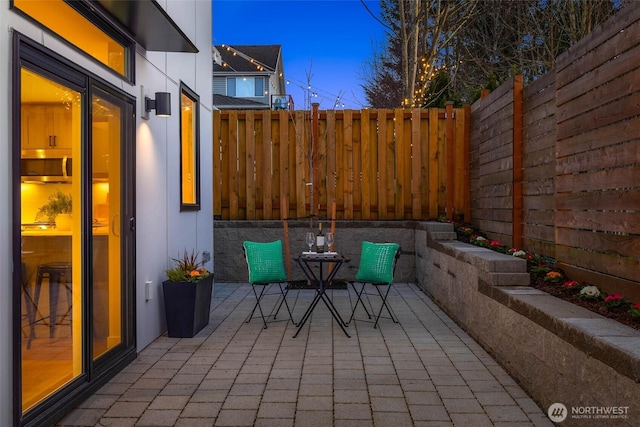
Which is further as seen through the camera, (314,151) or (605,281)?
(314,151)

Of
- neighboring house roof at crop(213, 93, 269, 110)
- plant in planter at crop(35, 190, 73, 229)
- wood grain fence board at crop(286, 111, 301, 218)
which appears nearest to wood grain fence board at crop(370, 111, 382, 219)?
wood grain fence board at crop(286, 111, 301, 218)

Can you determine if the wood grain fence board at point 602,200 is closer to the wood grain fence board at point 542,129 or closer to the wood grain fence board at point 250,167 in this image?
the wood grain fence board at point 542,129

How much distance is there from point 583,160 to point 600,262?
685 mm

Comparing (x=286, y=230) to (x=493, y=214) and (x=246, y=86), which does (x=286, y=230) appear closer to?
(x=493, y=214)

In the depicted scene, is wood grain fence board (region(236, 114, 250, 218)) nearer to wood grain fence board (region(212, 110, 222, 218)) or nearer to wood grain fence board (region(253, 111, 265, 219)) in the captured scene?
wood grain fence board (region(253, 111, 265, 219))

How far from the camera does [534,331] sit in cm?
317

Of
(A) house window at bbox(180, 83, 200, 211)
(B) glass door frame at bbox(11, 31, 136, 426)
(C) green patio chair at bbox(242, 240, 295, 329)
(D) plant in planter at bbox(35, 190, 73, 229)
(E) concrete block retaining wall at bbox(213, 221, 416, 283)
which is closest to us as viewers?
(B) glass door frame at bbox(11, 31, 136, 426)

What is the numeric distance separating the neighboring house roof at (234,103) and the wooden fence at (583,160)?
56.2 ft

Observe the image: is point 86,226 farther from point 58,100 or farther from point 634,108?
point 634,108

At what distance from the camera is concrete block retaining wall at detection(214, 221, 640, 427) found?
2.27 metres

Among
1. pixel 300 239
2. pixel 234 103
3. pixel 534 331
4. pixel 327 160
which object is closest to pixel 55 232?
pixel 534 331

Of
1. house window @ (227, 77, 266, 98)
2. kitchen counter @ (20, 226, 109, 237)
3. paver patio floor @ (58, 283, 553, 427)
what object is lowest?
paver patio floor @ (58, 283, 553, 427)

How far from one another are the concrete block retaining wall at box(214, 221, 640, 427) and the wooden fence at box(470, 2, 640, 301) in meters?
0.39

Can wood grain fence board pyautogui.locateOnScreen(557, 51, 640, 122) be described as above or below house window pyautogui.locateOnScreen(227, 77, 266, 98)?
below
